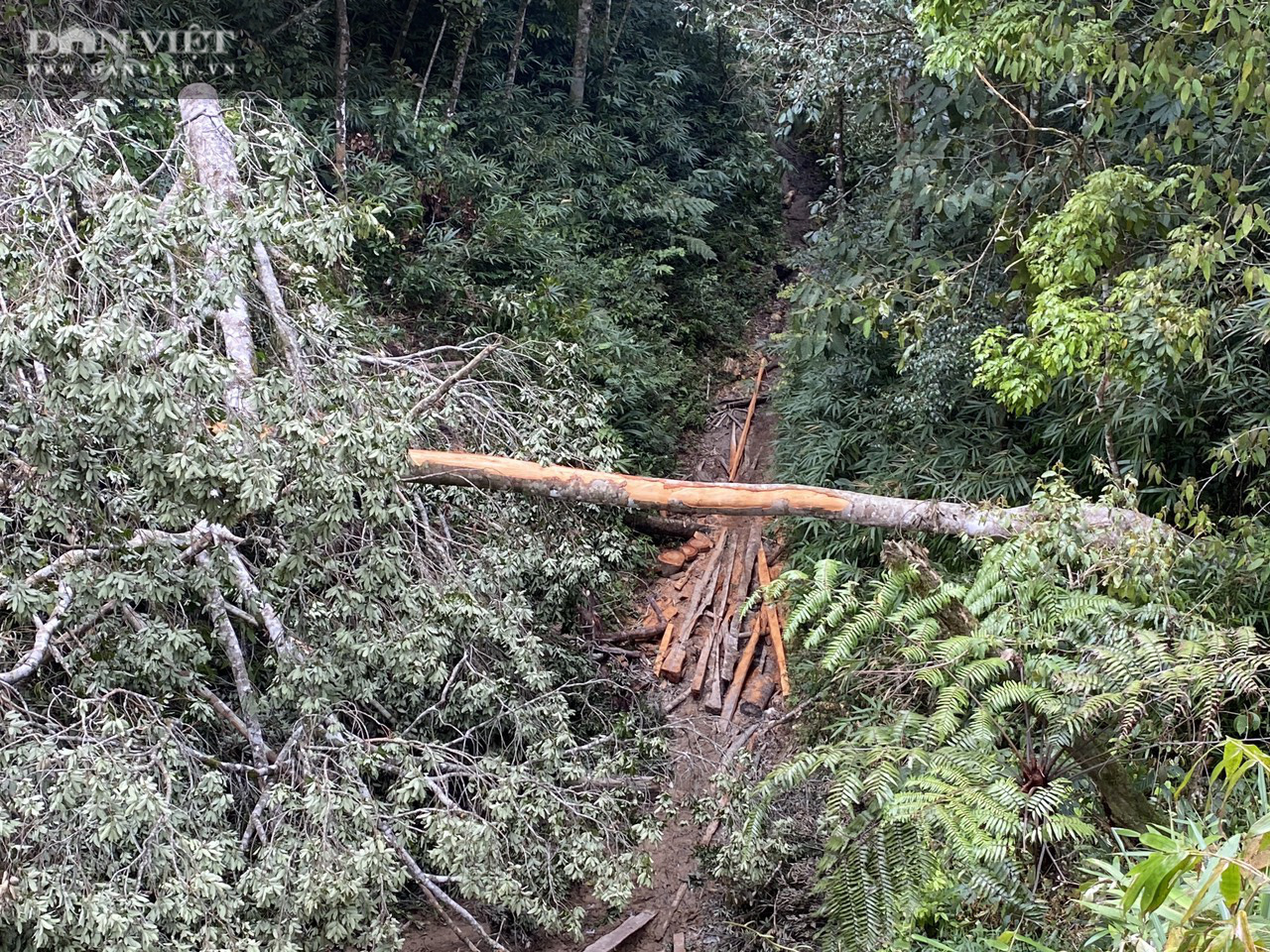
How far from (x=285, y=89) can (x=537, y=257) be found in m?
2.86

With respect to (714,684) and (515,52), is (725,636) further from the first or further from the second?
(515,52)

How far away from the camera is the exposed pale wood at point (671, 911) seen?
549cm

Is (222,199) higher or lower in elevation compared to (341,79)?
lower

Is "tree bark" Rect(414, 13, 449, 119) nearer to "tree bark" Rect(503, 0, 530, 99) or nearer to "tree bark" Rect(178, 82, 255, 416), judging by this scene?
"tree bark" Rect(503, 0, 530, 99)

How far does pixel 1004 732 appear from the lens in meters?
4.23

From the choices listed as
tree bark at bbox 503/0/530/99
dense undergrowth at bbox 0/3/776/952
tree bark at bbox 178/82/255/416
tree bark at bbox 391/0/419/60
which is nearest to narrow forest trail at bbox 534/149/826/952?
dense undergrowth at bbox 0/3/776/952

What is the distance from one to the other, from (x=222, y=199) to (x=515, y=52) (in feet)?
26.5

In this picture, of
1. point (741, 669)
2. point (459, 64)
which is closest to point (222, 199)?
point (741, 669)

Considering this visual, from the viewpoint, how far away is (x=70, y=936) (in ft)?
10.9

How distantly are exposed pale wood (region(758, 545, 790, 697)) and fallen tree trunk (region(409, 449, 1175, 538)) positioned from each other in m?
1.33

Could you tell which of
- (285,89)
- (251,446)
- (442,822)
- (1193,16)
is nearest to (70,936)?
(442,822)

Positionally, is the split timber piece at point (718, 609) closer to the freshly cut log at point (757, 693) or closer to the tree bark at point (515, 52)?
the freshly cut log at point (757, 693)

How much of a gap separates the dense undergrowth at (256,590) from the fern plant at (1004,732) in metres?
1.39

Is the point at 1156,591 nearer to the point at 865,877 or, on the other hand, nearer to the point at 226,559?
the point at 865,877
